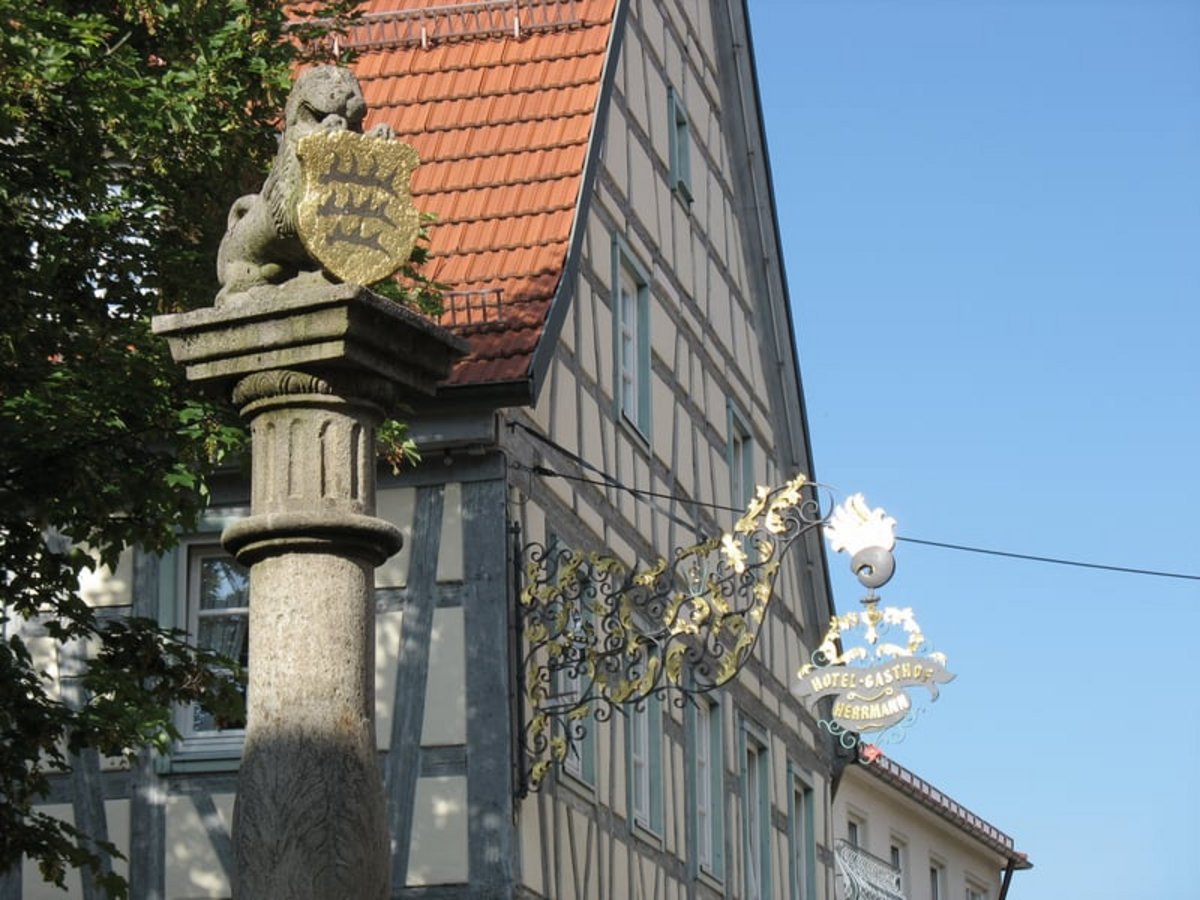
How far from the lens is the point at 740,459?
914 inches

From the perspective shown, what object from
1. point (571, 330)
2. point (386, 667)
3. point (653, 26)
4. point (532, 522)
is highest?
point (653, 26)

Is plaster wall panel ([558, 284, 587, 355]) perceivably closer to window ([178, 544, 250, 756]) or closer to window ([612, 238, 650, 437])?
window ([612, 238, 650, 437])

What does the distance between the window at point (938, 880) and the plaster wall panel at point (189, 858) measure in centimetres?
2106

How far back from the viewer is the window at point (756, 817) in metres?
21.6

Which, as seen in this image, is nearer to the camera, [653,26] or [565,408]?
[565,408]

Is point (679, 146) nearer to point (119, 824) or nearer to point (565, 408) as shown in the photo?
point (565, 408)

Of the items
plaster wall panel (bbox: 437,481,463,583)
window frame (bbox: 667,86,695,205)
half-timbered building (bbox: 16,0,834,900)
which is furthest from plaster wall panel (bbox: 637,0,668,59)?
plaster wall panel (bbox: 437,481,463,583)

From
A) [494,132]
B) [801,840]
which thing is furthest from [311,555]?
[801,840]

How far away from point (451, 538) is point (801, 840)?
9.36m

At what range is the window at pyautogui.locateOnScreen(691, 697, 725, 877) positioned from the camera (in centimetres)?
2017

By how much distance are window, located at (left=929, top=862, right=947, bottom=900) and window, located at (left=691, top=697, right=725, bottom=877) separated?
15.2 meters

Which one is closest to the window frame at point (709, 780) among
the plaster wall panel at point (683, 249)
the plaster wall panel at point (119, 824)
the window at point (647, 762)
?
the window at point (647, 762)

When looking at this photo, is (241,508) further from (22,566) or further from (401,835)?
(22,566)

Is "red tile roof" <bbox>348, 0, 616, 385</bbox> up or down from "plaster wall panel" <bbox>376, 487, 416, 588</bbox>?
up
